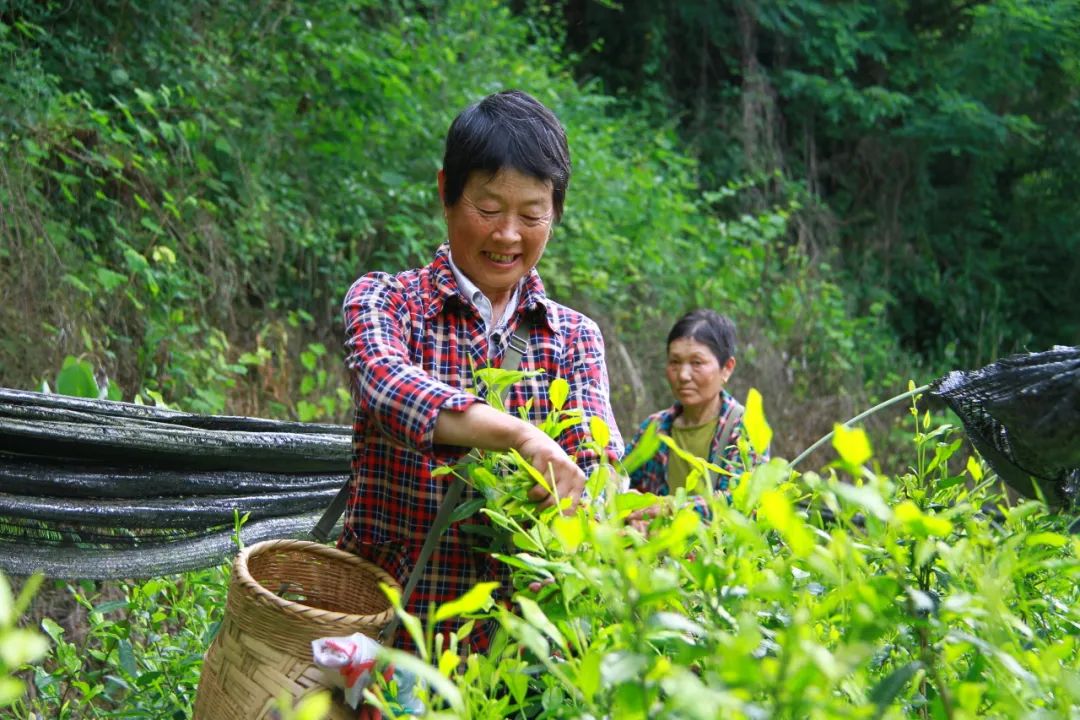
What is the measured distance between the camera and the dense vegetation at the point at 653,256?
968 millimetres

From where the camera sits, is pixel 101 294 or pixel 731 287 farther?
pixel 731 287

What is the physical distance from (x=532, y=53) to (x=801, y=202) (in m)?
3.02

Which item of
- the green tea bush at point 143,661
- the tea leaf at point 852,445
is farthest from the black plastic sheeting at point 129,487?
the tea leaf at point 852,445

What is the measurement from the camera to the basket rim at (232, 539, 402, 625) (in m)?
1.62

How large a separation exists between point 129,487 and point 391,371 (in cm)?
109

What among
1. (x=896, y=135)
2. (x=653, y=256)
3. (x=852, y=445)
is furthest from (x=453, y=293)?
(x=896, y=135)

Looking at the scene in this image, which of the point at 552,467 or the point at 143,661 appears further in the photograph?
the point at 143,661

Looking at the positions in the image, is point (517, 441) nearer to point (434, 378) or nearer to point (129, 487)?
point (434, 378)

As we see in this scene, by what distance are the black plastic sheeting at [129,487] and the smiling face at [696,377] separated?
1.82 meters

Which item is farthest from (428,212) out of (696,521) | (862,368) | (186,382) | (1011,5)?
(696,521)

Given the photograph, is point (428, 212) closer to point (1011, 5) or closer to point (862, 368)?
point (862, 368)

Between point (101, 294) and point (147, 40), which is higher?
point (147, 40)

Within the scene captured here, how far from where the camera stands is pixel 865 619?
2.77 ft

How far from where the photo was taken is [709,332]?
436cm
